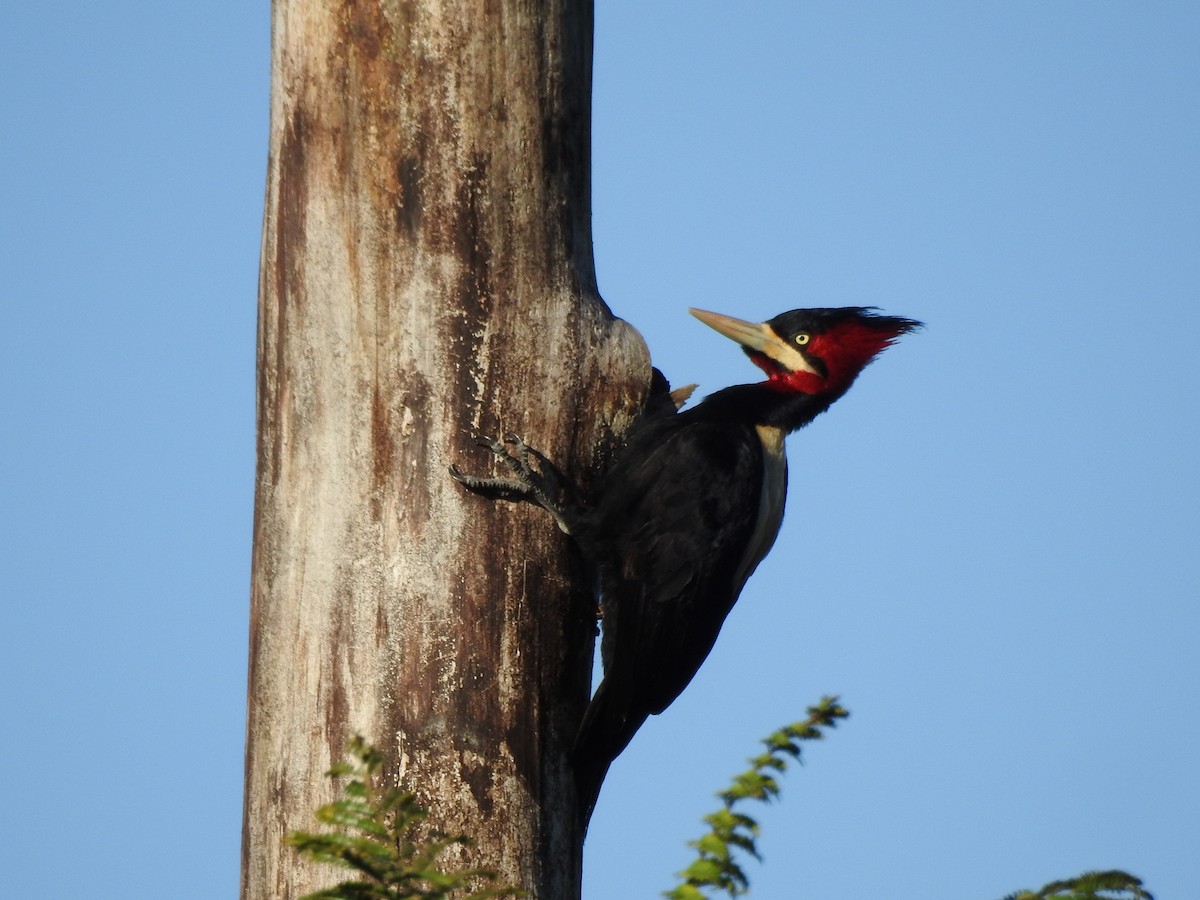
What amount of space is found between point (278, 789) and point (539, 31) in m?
1.66

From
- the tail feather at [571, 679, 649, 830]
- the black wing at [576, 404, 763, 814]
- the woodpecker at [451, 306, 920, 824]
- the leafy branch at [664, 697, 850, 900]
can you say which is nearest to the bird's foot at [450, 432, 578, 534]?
the woodpecker at [451, 306, 920, 824]

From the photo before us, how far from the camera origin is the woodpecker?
3047 mm

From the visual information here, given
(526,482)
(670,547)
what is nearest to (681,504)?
(670,547)

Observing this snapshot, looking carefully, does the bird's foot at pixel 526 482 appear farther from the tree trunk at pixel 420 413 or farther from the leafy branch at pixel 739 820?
the leafy branch at pixel 739 820

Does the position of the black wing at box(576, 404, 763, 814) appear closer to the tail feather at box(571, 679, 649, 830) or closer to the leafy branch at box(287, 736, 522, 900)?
the tail feather at box(571, 679, 649, 830)

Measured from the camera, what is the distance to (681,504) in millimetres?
3646

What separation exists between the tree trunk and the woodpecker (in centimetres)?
10

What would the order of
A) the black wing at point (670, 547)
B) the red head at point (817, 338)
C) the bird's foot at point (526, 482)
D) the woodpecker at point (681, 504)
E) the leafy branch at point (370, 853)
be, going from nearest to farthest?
the leafy branch at point (370, 853)
the bird's foot at point (526, 482)
the woodpecker at point (681, 504)
the black wing at point (670, 547)
the red head at point (817, 338)

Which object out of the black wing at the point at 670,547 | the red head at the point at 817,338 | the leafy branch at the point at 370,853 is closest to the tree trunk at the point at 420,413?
the black wing at the point at 670,547

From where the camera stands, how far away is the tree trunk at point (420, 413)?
272 cm

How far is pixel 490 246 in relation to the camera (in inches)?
116

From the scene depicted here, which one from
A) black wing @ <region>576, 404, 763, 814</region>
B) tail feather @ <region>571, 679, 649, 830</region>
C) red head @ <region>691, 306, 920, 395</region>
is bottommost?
tail feather @ <region>571, 679, 649, 830</region>

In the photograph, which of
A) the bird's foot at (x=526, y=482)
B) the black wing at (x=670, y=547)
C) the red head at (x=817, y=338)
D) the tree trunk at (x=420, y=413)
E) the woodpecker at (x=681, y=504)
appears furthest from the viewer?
the red head at (x=817, y=338)

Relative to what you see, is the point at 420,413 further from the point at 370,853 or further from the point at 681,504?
the point at 370,853
